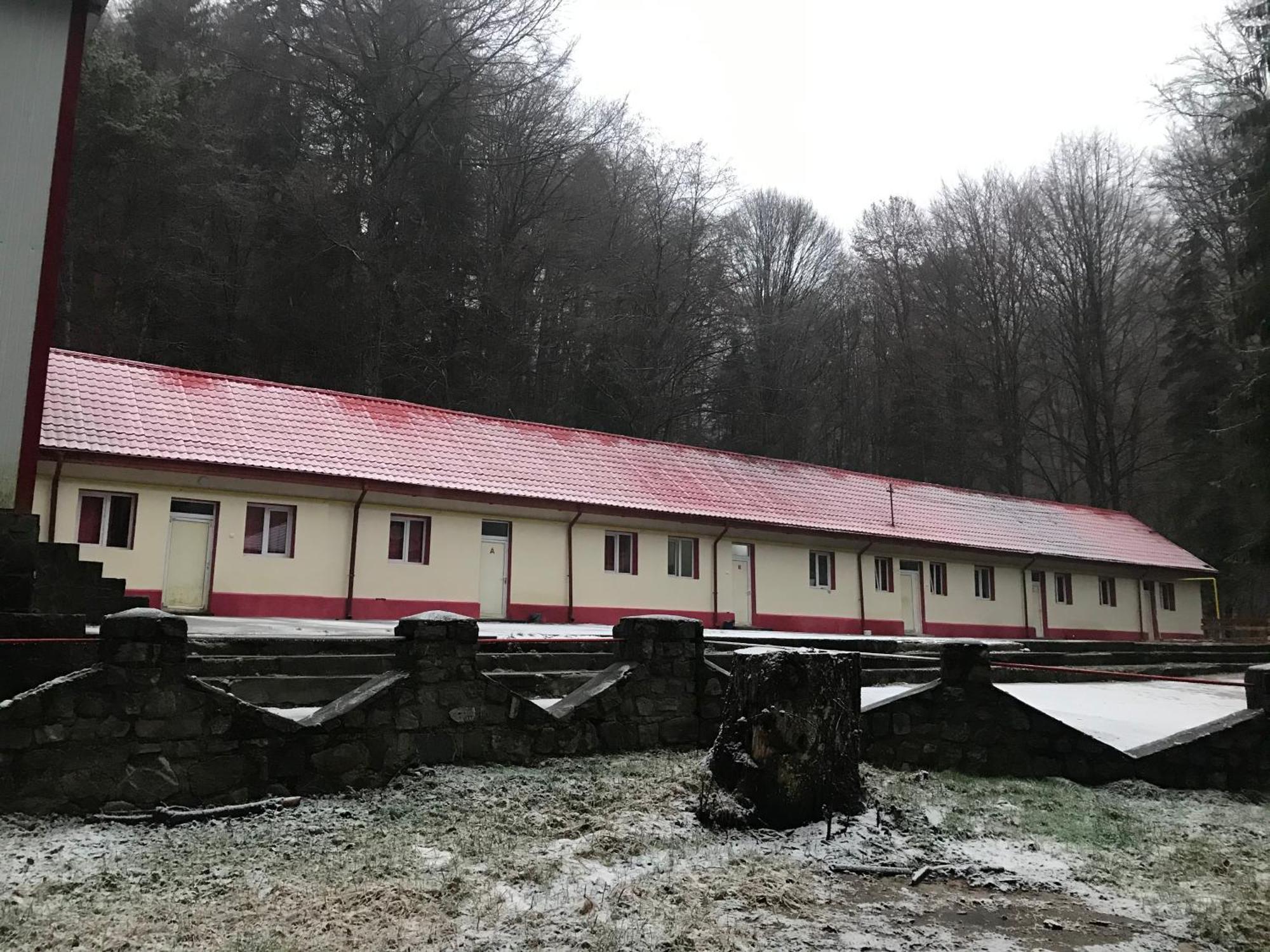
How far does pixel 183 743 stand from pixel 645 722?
3680 millimetres

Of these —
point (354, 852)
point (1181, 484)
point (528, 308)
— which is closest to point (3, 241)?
point (354, 852)

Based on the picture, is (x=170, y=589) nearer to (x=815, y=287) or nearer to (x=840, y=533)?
(x=840, y=533)

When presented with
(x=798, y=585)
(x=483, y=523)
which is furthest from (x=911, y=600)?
(x=483, y=523)

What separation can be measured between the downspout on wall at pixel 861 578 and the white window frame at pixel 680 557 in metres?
5.40

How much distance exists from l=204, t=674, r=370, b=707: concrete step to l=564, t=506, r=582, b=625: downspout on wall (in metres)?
12.5

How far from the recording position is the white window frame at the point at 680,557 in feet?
73.8

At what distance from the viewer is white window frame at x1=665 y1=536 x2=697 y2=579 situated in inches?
886

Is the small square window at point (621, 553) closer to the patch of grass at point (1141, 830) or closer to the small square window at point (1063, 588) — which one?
the patch of grass at point (1141, 830)

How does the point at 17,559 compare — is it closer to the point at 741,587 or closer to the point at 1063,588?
the point at 741,587

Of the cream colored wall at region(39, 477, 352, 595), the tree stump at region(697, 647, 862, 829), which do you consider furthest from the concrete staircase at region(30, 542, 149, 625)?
the tree stump at region(697, 647, 862, 829)

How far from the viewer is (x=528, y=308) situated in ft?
113

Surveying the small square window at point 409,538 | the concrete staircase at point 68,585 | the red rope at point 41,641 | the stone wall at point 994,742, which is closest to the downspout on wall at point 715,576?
the small square window at point 409,538

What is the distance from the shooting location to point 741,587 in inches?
928

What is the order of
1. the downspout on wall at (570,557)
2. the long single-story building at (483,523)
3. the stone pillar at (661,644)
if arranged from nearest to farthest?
the stone pillar at (661,644) → the long single-story building at (483,523) → the downspout on wall at (570,557)
